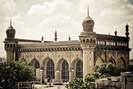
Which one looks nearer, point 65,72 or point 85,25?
point 85,25

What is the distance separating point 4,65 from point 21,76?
2411mm

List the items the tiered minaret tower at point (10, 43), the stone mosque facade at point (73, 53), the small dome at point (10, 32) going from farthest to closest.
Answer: the tiered minaret tower at point (10, 43) → the small dome at point (10, 32) → the stone mosque facade at point (73, 53)

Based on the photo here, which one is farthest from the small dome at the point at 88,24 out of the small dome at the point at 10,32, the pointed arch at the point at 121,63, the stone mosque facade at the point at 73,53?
the small dome at the point at 10,32

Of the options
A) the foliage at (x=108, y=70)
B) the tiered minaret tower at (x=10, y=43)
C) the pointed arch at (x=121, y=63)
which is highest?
the tiered minaret tower at (x=10, y=43)

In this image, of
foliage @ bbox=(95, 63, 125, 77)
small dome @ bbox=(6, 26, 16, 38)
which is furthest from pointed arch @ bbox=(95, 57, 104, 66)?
small dome @ bbox=(6, 26, 16, 38)

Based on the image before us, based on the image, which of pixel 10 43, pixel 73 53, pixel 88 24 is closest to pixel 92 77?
pixel 88 24

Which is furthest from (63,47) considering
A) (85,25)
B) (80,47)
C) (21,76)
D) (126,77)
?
(126,77)

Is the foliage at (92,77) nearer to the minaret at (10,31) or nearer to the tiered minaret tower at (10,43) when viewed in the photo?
the tiered minaret tower at (10,43)

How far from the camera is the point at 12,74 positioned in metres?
31.5

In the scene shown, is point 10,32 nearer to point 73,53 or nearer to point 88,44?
point 73,53

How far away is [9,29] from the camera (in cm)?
4347

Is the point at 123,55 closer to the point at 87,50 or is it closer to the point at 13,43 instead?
the point at 87,50

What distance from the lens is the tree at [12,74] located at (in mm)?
30828

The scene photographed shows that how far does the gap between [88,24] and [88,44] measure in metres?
2.58
